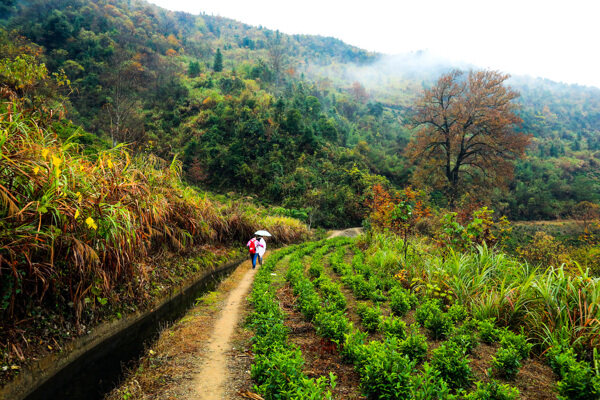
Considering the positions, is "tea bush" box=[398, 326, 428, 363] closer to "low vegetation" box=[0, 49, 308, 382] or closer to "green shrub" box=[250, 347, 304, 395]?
"green shrub" box=[250, 347, 304, 395]

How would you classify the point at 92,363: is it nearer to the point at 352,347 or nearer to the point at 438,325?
the point at 352,347

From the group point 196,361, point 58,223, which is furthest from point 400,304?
A: point 58,223

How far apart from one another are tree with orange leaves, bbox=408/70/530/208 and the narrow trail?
62.4ft

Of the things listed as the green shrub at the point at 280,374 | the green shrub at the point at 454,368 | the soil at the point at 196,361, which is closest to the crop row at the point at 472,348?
the green shrub at the point at 454,368

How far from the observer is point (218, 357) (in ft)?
15.7

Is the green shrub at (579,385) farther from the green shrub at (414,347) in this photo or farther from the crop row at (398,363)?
the green shrub at (414,347)

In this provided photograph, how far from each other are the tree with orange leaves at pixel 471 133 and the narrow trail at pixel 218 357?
19022 millimetres

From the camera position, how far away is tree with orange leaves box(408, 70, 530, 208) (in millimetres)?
21016

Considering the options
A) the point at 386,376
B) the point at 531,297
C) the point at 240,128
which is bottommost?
the point at 386,376

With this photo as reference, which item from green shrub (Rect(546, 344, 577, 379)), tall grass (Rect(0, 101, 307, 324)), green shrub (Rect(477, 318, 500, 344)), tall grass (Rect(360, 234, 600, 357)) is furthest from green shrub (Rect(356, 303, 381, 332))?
tall grass (Rect(0, 101, 307, 324))

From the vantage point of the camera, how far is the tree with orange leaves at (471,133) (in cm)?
2102

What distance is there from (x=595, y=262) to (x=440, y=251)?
4.68 meters

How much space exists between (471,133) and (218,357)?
1007 inches

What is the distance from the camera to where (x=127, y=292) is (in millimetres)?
6520
